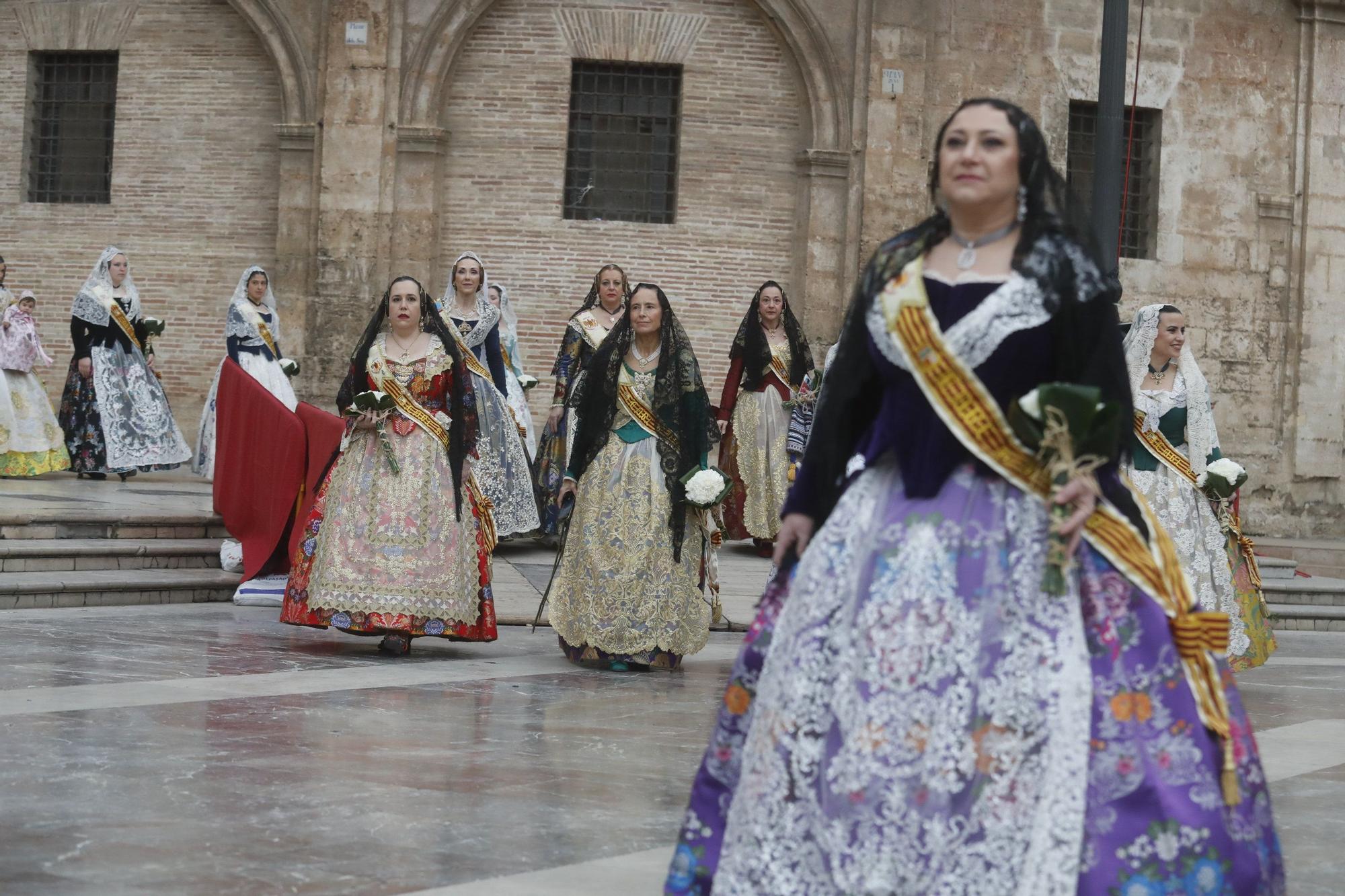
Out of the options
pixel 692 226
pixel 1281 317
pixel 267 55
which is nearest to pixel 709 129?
pixel 692 226

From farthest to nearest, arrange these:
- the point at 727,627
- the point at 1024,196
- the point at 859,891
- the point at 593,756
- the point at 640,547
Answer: the point at 727,627 < the point at 640,547 < the point at 593,756 < the point at 1024,196 < the point at 859,891

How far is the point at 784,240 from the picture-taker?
18578 mm

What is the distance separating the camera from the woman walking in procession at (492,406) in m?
12.3

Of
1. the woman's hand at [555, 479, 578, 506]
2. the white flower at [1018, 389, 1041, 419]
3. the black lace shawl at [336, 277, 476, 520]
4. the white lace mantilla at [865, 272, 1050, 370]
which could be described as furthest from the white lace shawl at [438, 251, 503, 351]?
the white flower at [1018, 389, 1041, 419]

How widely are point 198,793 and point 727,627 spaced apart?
6.09 metres

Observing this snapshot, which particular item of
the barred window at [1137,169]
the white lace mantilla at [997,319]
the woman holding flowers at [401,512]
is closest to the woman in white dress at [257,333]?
the woman holding flowers at [401,512]

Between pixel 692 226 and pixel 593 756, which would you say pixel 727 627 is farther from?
pixel 692 226

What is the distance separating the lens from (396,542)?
28.9ft

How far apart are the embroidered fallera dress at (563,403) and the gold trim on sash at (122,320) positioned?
436cm

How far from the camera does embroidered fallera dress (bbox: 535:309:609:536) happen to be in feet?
35.1

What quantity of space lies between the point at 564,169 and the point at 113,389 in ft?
16.3

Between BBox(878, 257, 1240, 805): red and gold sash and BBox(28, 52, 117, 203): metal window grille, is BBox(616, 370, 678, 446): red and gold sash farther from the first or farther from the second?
BBox(28, 52, 117, 203): metal window grille

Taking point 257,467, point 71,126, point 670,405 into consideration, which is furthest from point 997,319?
point 71,126

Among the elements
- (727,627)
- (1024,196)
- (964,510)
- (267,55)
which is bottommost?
(727,627)
